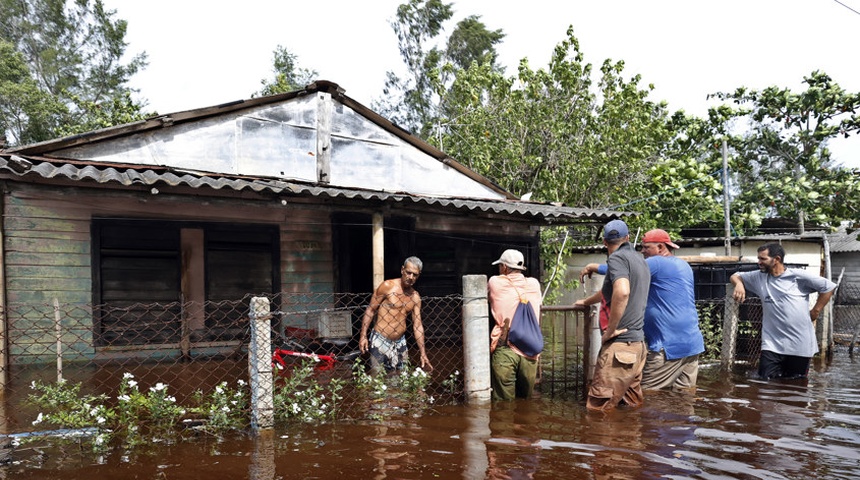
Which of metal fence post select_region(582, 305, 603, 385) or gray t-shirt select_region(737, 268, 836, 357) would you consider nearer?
metal fence post select_region(582, 305, 603, 385)

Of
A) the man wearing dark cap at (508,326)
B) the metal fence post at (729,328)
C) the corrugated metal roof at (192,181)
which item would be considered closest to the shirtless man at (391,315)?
the man wearing dark cap at (508,326)

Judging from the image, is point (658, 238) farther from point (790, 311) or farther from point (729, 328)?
point (729, 328)

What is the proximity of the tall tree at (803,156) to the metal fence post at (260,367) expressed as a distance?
45.7 ft

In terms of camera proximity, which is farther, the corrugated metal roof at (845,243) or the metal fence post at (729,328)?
the corrugated metal roof at (845,243)

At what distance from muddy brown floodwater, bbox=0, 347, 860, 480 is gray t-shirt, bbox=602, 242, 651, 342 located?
74cm

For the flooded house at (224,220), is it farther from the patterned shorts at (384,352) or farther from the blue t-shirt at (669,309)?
the blue t-shirt at (669,309)

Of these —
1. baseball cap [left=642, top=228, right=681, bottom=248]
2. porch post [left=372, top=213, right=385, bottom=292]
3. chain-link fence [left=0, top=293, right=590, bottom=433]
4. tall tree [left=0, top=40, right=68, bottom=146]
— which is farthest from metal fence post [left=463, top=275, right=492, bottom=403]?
tall tree [left=0, top=40, right=68, bottom=146]

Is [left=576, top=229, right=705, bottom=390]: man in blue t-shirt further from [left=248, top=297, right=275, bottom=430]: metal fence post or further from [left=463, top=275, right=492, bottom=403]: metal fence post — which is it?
[left=248, top=297, right=275, bottom=430]: metal fence post

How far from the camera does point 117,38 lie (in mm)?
27906

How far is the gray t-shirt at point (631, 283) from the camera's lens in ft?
15.3

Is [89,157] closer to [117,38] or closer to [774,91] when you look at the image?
[774,91]

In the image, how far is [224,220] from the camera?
29.1 feet

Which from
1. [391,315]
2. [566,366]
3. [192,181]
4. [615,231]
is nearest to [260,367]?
[391,315]

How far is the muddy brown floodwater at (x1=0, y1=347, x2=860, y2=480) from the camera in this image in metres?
3.64
